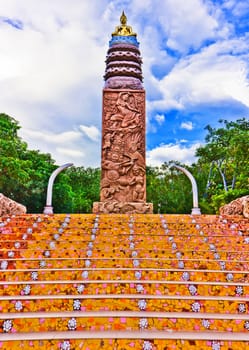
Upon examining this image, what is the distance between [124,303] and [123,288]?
291 mm

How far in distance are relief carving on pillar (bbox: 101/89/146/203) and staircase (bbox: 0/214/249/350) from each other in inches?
124

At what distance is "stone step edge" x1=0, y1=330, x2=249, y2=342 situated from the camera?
11.0 feet

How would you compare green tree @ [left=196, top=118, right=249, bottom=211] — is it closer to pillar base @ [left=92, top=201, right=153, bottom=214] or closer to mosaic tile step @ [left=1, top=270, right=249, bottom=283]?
pillar base @ [left=92, top=201, right=153, bottom=214]

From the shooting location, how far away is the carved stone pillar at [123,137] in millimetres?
9250

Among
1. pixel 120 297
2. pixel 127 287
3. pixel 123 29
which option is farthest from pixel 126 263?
pixel 123 29

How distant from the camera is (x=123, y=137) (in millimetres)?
9562

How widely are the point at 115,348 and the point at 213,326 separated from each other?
3.81 ft

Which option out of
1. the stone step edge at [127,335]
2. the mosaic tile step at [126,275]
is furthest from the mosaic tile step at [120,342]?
the mosaic tile step at [126,275]

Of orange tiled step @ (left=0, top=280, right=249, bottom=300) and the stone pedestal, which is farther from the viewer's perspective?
the stone pedestal

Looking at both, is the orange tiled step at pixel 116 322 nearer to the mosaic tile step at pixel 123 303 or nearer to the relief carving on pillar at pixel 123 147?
the mosaic tile step at pixel 123 303

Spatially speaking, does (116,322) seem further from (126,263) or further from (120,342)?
(126,263)

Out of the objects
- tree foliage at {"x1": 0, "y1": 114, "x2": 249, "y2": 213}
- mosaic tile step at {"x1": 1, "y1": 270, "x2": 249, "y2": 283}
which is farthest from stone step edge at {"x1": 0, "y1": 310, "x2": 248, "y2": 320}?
tree foliage at {"x1": 0, "y1": 114, "x2": 249, "y2": 213}

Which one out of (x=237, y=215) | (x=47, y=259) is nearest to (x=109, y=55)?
(x=237, y=215)

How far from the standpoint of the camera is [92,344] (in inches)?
129
